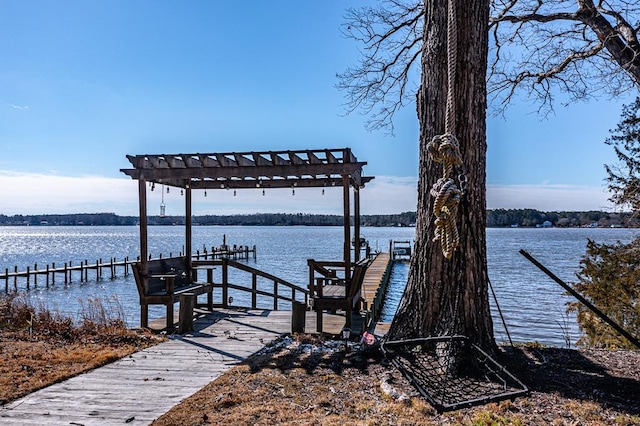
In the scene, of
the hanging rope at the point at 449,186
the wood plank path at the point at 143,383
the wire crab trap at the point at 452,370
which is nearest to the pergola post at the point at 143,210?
the wood plank path at the point at 143,383

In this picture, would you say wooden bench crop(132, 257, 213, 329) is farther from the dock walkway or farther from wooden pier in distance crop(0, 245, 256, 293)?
wooden pier in distance crop(0, 245, 256, 293)

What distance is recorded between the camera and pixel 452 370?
397 cm

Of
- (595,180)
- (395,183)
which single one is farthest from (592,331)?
(395,183)

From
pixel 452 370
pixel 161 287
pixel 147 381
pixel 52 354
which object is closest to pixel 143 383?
pixel 147 381

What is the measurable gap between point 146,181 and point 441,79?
5.56 meters

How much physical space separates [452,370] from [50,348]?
4798 millimetres

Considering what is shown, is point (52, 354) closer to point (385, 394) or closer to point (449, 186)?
point (385, 394)

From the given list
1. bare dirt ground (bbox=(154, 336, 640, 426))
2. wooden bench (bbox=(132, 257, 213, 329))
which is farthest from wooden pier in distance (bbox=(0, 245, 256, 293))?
bare dirt ground (bbox=(154, 336, 640, 426))

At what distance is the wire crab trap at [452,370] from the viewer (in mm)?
3320

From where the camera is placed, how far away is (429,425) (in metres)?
3.17

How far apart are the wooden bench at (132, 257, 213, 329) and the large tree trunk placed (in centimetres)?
413

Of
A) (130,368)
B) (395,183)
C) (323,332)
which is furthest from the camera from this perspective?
(395,183)

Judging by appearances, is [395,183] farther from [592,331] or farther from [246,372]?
[246,372]

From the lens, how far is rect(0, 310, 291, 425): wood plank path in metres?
3.65
